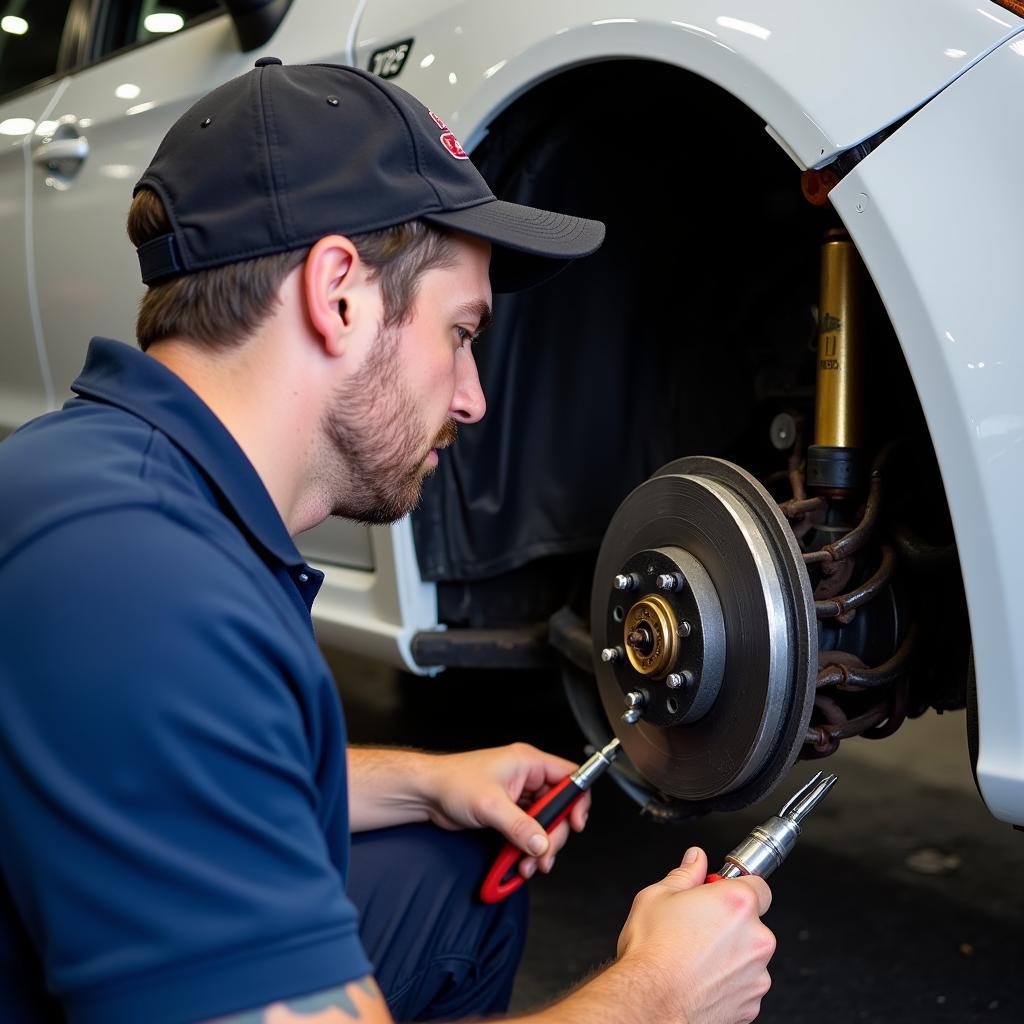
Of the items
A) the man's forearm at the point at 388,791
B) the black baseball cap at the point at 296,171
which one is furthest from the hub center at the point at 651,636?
the black baseball cap at the point at 296,171

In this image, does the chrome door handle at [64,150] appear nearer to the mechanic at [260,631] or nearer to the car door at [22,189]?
the car door at [22,189]

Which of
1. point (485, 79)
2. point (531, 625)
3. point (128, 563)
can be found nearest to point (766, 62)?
point (485, 79)

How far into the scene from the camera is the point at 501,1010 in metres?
1.10

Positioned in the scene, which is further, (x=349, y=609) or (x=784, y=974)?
(x=349, y=609)

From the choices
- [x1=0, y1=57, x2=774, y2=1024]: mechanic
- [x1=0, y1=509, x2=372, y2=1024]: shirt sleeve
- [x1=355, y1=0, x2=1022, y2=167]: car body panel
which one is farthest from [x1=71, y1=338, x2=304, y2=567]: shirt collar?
[x1=355, y1=0, x2=1022, y2=167]: car body panel

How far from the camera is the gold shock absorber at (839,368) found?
1005 mm

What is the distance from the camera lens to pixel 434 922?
1.05 m

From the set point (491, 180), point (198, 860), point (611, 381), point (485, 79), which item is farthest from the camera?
point (611, 381)

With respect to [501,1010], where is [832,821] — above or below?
below

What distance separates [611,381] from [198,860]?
104cm

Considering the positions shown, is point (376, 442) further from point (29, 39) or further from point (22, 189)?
point (29, 39)

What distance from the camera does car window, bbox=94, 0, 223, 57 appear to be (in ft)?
5.70

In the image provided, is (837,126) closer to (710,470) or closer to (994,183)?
(994,183)

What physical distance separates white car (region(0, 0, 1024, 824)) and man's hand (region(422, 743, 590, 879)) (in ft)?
0.32
